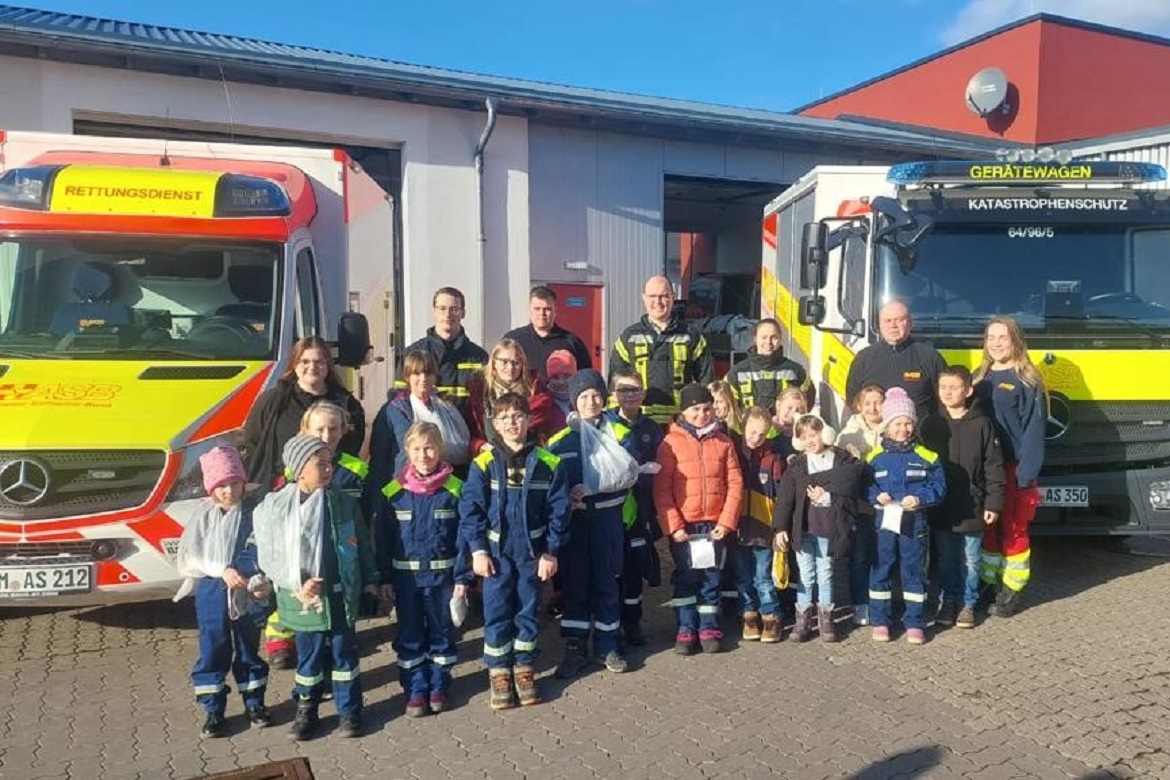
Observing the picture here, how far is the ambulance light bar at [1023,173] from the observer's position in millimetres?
6938

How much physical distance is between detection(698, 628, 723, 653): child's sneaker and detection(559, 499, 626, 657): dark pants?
1.76ft

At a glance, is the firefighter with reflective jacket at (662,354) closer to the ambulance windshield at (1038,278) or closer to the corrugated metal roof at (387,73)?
the ambulance windshield at (1038,278)

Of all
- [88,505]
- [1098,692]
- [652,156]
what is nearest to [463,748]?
[88,505]

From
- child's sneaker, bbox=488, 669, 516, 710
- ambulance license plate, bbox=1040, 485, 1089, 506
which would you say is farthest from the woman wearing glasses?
ambulance license plate, bbox=1040, 485, 1089, 506

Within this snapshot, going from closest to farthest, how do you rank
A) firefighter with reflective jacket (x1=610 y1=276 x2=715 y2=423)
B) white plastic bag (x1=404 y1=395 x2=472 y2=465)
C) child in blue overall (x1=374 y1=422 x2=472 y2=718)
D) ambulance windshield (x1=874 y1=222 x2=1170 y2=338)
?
child in blue overall (x1=374 y1=422 x2=472 y2=718), white plastic bag (x1=404 y1=395 x2=472 y2=465), firefighter with reflective jacket (x1=610 y1=276 x2=715 y2=423), ambulance windshield (x1=874 y1=222 x2=1170 y2=338)

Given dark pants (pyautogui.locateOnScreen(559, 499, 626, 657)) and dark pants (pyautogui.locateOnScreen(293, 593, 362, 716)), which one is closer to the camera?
dark pants (pyautogui.locateOnScreen(293, 593, 362, 716))

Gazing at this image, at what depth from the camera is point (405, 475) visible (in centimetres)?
463

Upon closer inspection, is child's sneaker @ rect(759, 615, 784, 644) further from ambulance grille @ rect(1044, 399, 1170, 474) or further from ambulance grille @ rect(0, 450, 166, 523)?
ambulance grille @ rect(0, 450, 166, 523)

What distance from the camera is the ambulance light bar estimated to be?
273 inches

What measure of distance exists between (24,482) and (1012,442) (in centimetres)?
549

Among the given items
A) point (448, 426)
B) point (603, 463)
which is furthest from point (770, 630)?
point (448, 426)

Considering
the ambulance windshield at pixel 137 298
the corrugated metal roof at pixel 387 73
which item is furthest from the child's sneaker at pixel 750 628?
the corrugated metal roof at pixel 387 73

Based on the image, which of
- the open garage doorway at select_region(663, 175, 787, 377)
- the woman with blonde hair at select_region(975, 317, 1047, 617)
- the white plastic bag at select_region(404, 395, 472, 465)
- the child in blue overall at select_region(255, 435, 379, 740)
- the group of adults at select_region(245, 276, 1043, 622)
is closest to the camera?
the child in blue overall at select_region(255, 435, 379, 740)

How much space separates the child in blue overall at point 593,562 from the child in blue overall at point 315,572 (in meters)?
1.19
